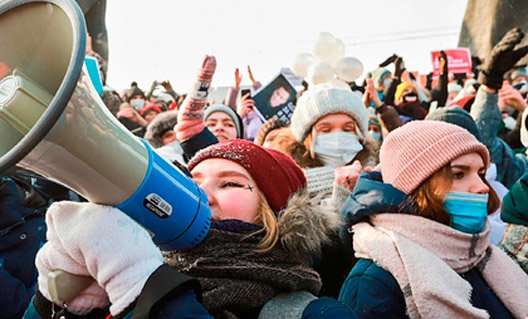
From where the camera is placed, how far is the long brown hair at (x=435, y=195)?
1.86 m

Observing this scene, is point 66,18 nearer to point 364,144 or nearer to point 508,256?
point 508,256

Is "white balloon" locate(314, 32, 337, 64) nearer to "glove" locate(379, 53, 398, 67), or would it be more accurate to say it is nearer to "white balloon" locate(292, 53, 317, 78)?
"white balloon" locate(292, 53, 317, 78)

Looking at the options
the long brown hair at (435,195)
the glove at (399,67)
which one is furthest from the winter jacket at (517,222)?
the glove at (399,67)

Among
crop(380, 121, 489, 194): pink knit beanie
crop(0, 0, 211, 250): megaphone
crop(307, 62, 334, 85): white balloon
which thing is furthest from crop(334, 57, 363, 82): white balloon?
crop(0, 0, 211, 250): megaphone

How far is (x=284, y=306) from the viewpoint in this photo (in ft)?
4.44

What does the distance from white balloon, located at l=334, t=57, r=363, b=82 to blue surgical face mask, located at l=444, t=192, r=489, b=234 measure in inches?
160

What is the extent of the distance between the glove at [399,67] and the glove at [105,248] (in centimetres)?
630

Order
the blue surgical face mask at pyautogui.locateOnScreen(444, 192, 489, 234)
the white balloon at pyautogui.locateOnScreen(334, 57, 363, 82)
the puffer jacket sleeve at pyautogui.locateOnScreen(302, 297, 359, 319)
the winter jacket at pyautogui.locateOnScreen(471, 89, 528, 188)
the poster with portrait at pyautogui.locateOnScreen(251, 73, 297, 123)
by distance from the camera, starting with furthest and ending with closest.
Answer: the white balloon at pyautogui.locateOnScreen(334, 57, 363, 82)
the poster with portrait at pyautogui.locateOnScreen(251, 73, 297, 123)
the winter jacket at pyautogui.locateOnScreen(471, 89, 528, 188)
the blue surgical face mask at pyautogui.locateOnScreen(444, 192, 489, 234)
the puffer jacket sleeve at pyautogui.locateOnScreen(302, 297, 359, 319)

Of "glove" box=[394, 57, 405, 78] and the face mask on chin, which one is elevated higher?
the face mask on chin

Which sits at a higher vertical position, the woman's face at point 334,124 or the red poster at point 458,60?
the woman's face at point 334,124

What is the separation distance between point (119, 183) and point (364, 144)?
7.46 ft

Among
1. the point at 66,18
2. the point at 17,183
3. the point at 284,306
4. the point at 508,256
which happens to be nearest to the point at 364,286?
the point at 284,306

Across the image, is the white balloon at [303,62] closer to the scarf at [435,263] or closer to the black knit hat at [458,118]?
the black knit hat at [458,118]

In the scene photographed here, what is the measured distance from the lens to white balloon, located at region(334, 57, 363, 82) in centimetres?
579
